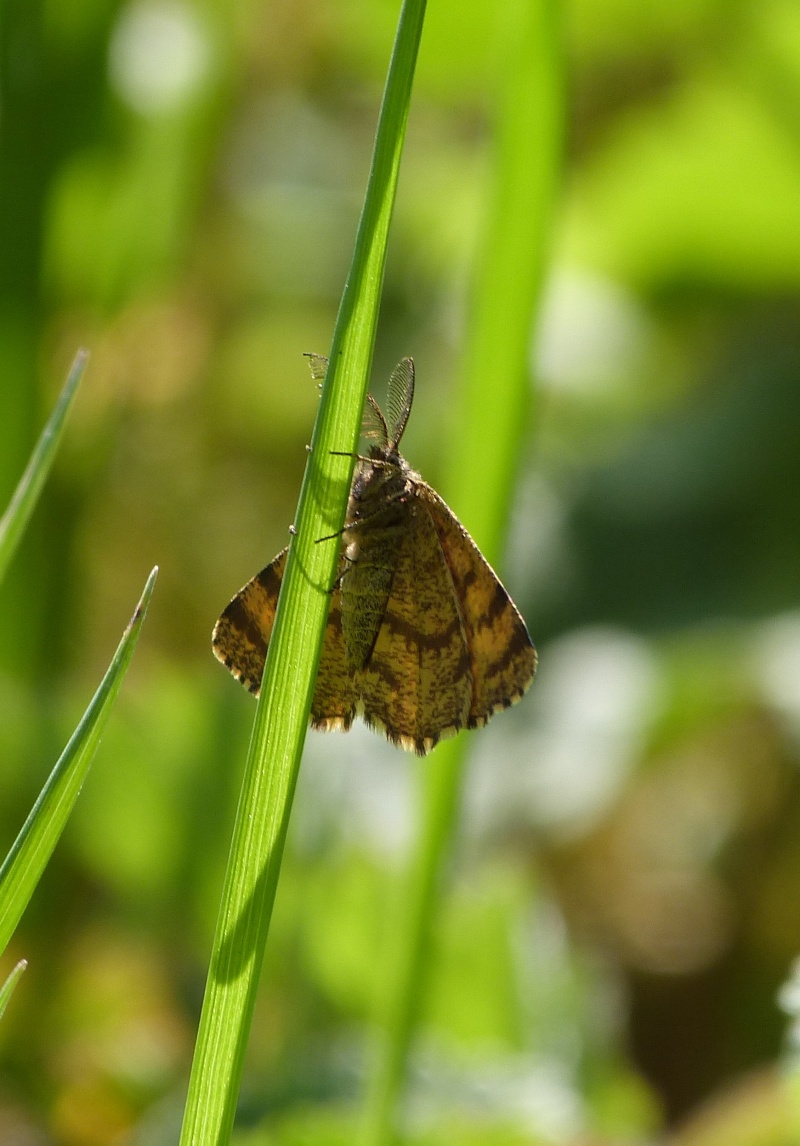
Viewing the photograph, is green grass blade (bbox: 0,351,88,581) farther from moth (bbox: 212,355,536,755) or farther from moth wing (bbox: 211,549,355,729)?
moth (bbox: 212,355,536,755)

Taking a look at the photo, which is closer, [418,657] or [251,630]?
[251,630]

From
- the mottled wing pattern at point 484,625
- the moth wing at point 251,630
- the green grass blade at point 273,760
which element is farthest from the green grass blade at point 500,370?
the green grass blade at point 273,760

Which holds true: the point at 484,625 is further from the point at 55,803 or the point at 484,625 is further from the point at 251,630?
the point at 55,803

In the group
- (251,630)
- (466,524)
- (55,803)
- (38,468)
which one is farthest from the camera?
(466,524)

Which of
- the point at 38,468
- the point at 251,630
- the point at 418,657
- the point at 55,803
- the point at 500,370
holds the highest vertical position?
the point at 500,370

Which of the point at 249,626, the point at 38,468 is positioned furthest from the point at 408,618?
the point at 38,468

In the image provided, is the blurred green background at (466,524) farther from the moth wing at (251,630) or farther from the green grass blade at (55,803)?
the green grass blade at (55,803)
